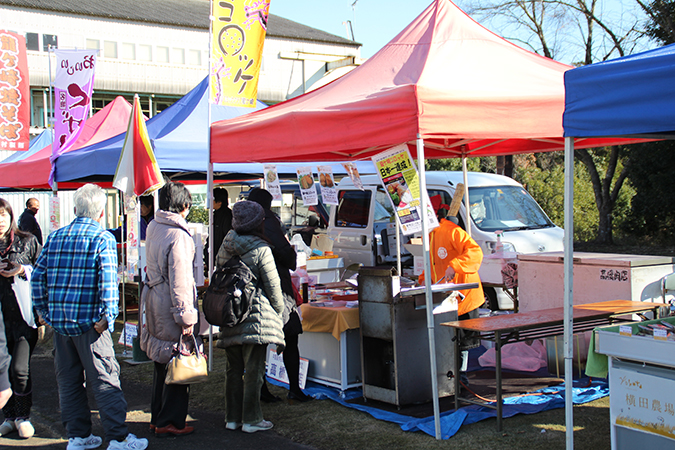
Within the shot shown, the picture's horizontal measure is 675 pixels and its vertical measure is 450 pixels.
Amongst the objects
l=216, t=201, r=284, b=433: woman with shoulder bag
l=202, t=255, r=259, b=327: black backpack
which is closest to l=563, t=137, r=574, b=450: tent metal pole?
l=216, t=201, r=284, b=433: woman with shoulder bag

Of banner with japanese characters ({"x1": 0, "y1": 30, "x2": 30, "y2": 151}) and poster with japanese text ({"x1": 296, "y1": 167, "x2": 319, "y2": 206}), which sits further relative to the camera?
banner with japanese characters ({"x1": 0, "y1": 30, "x2": 30, "y2": 151})

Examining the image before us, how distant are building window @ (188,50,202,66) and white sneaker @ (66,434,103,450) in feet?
107

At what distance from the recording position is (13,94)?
34.9ft

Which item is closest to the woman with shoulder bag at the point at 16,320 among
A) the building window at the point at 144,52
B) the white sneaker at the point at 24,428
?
the white sneaker at the point at 24,428

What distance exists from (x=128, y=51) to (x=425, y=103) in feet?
107

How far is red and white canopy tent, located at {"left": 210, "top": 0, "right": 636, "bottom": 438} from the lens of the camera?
14.4ft

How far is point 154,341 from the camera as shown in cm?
442

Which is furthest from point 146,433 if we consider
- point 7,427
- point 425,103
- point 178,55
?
point 178,55

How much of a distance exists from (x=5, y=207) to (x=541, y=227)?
7069 millimetres

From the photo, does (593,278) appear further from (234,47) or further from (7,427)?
(7,427)

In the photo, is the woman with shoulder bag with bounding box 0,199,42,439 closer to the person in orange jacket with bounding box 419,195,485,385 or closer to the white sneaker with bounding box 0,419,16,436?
the white sneaker with bounding box 0,419,16,436

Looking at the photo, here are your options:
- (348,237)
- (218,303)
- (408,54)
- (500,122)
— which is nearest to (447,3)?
(408,54)

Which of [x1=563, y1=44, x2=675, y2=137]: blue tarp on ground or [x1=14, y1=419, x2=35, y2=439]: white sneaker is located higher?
[x1=563, y1=44, x2=675, y2=137]: blue tarp on ground

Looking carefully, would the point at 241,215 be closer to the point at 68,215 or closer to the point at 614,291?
the point at 614,291
